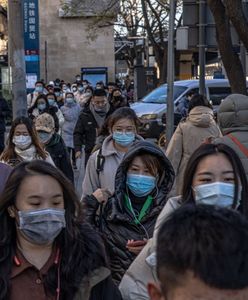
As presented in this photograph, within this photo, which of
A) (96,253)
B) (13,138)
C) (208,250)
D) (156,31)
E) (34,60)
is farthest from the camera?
(156,31)

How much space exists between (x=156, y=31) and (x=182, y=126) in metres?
36.8

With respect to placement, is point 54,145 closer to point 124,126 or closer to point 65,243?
point 124,126

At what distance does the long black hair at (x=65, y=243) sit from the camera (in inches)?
117

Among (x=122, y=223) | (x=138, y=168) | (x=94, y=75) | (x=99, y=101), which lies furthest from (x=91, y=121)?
(x=94, y=75)

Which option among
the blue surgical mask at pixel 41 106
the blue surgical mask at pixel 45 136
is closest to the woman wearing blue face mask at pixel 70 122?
the blue surgical mask at pixel 41 106

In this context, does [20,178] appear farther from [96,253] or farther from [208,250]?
[208,250]

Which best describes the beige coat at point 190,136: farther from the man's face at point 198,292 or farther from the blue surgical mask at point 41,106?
the blue surgical mask at point 41,106

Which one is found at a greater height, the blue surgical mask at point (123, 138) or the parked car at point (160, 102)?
the blue surgical mask at point (123, 138)

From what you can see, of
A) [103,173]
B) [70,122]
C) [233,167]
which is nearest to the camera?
[233,167]

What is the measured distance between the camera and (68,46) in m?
54.4

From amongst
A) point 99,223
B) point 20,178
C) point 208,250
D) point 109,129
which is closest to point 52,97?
point 109,129

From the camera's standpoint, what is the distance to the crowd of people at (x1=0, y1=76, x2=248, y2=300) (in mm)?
1749

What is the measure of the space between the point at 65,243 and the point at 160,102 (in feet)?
64.0

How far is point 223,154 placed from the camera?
11.9ft
